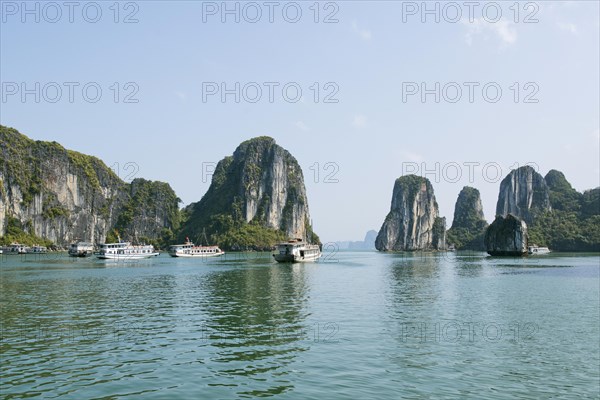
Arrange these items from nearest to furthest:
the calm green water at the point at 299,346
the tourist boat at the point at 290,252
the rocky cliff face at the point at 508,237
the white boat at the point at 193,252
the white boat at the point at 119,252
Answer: the calm green water at the point at 299,346 < the tourist boat at the point at 290,252 < the white boat at the point at 119,252 < the white boat at the point at 193,252 < the rocky cliff face at the point at 508,237

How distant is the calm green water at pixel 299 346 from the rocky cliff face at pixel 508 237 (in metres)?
146

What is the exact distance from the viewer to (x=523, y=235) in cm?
18525

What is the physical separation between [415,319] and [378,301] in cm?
1027

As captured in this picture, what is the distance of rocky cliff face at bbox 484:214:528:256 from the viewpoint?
18362 cm

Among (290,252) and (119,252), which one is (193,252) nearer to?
(119,252)

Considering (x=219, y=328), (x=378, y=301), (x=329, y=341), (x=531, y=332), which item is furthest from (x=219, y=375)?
(x=378, y=301)

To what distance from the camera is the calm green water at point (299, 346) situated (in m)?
18.8

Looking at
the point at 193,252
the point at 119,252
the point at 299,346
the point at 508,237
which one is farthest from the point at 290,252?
the point at 508,237

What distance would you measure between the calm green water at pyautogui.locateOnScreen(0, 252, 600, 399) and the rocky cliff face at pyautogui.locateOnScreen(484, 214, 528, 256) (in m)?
146

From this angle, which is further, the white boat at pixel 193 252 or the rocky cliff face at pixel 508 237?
the rocky cliff face at pixel 508 237

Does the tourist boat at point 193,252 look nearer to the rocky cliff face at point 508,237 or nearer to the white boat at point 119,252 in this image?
the white boat at point 119,252

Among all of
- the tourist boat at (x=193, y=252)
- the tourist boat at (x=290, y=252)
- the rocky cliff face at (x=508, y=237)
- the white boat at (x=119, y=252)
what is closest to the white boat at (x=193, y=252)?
the tourist boat at (x=193, y=252)

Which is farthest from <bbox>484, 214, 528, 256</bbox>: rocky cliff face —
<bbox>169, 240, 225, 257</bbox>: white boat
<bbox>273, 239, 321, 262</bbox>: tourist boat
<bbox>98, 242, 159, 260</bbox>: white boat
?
<bbox>98, 242, 159, 260</bbox>: white boat

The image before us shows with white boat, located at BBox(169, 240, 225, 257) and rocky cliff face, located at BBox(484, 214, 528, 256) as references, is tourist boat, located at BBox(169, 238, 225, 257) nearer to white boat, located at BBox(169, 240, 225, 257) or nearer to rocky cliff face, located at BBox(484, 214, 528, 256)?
white boat, located at BBox(169, 240, 225, 257)
